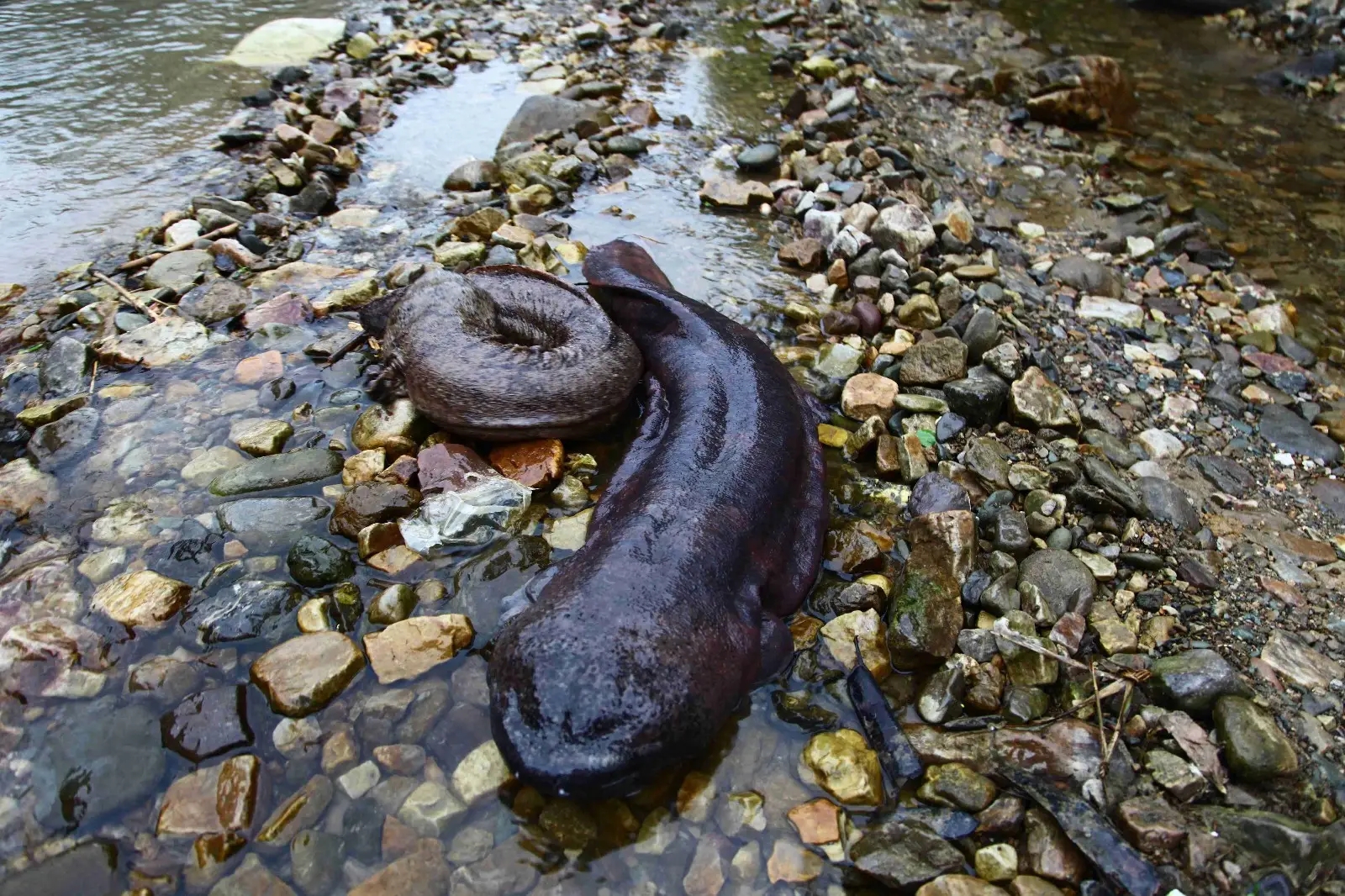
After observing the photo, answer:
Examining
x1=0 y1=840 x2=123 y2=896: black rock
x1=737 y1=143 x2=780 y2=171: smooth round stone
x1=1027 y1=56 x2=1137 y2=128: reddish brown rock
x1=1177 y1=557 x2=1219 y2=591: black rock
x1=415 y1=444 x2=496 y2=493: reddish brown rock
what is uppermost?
x1=1027 y1=56 x2=1137 y2=128: reddish brown rock

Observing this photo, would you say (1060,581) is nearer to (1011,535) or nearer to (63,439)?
(1011,535)

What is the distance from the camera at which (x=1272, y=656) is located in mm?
3346

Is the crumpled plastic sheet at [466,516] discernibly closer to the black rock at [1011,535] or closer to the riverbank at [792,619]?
the riverbank at [792,619]

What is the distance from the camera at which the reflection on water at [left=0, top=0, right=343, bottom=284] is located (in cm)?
619

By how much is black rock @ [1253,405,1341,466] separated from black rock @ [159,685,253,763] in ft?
18.0

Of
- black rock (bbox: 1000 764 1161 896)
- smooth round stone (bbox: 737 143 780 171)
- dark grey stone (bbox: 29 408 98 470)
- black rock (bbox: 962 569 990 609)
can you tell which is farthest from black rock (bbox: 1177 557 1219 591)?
dark grey stone (bbox: 29 408 98 470)

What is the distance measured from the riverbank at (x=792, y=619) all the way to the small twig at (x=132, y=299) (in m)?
0.03

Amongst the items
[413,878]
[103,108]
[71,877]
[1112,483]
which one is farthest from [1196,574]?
[103,108]

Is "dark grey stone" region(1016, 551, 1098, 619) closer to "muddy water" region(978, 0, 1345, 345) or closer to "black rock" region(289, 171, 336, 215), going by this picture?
"muddy water" region(978, 0, 1345, 345)

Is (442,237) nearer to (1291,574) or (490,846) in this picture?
(490,846)

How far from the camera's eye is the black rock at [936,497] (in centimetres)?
394

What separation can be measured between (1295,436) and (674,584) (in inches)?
163

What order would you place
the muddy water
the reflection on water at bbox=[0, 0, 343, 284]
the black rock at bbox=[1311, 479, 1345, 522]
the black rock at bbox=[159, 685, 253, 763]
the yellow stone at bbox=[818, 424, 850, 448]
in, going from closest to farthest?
the black rock at bbox=[159, 685, 253, 763] → the black rock at bbox=[1311, 479, 1345, 522] → the yellow stone at bbox=[818, 424, 850, 448] → the reflection on water at bbox=[0, 0, 343, 284] → the muddy water

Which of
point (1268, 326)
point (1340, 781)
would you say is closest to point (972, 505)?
point (1340, 781)
